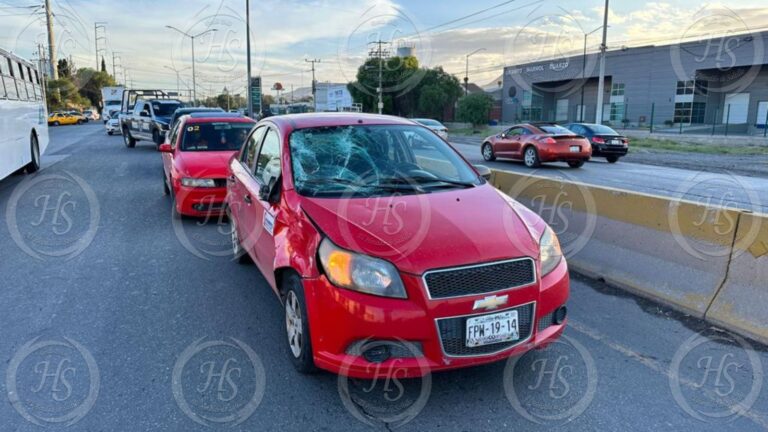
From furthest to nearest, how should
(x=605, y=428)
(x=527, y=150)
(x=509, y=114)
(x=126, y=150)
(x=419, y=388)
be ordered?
(x=509, y=114)
(x=126, y=150)
(x=527, y=150)
(x=419, y=388)
(x=605, y=428)

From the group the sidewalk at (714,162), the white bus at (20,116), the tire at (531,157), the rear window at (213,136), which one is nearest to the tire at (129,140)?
the white bus at (20,116)

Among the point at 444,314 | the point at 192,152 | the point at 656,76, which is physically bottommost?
the point at 444,314

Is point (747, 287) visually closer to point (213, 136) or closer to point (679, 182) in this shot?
point (213, 136)

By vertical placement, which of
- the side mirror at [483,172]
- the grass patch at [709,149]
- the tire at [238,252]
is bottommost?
the tire at [238,252]

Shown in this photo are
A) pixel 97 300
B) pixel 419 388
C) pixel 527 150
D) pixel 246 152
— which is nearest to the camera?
pixel 419 388

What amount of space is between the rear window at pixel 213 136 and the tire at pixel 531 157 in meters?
10.2

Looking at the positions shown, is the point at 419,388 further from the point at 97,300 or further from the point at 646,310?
the point at 97,300

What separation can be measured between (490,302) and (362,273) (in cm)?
76

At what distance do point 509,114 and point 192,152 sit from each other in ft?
219

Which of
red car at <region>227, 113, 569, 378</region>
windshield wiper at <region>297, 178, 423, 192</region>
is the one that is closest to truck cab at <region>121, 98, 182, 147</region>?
windshield wiper at <region>297, 178, 423, 192</region>

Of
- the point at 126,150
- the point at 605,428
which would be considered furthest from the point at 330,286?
the point at 126,150

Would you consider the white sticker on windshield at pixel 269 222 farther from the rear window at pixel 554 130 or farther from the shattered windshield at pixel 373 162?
the rear window at pixel 554 130

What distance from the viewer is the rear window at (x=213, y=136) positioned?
9211 millimetres

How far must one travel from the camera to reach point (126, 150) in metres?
21.6
